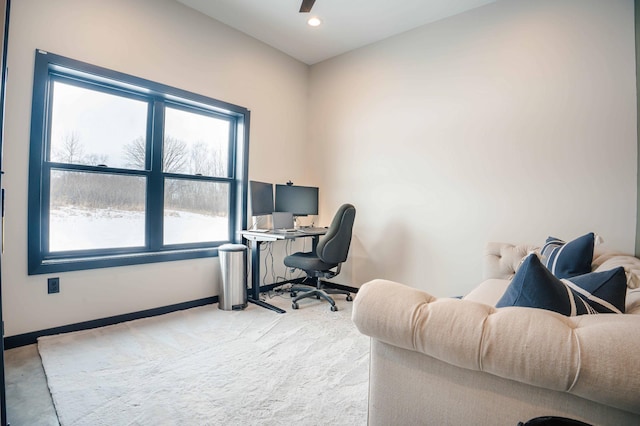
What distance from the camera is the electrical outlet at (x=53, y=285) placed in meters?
2.34

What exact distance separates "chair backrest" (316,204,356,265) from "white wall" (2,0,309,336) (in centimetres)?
121

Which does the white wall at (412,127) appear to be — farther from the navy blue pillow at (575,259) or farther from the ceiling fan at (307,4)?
the ceiling fan at (307,4)

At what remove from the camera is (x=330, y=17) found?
3.19 m

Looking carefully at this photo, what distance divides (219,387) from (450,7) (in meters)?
3.77

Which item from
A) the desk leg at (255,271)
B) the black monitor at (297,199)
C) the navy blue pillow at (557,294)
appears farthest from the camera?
the black monitor at (297,199)

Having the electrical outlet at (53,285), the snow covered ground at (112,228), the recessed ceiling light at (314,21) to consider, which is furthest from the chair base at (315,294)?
the recessed ceiling light at (314,21)

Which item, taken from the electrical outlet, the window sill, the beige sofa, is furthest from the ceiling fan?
the electrical outlet

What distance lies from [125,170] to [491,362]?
3099 mm

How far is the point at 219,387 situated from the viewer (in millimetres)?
1796

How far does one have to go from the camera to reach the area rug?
1568 mm

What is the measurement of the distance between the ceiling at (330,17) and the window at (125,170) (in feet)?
2.96

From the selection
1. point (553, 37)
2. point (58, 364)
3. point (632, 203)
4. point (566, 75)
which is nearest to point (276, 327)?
point (58, 364)

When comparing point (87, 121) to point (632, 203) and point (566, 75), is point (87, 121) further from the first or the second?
point (632, 203)

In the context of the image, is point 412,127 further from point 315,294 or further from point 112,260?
point 112,260
